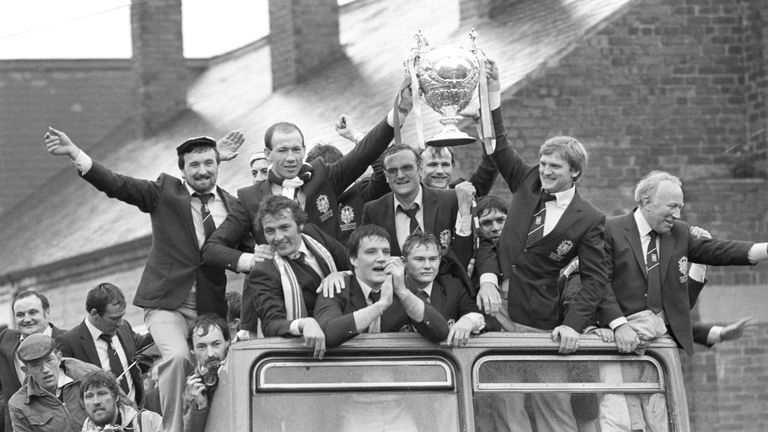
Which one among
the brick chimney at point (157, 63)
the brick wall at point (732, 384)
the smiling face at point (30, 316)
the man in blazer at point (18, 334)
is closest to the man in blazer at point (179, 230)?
the man in blazer at point (18, 334)

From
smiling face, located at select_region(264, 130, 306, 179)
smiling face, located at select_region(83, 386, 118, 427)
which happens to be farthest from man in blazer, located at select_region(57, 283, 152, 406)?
smiling face, located at select_region(264, 130, 306, 179)

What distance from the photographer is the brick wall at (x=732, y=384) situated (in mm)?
17703

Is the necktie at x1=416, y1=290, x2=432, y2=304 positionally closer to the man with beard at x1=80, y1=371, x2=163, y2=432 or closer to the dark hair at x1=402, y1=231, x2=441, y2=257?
the dark hair at x1=402, y1=231, x2=441, y2=257

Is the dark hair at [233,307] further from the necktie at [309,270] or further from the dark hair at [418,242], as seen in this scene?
the dark hair at [418,242]

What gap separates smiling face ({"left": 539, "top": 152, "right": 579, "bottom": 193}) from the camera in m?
8.49

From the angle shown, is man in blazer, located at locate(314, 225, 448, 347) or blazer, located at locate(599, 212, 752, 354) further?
blazer, located at locate(599, 212, 752, 354)

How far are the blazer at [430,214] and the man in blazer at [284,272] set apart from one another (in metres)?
0.47

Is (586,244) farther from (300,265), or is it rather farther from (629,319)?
(300,265)

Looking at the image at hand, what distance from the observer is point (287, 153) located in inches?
354

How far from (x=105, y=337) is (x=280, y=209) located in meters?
2.74

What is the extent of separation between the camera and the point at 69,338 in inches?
424

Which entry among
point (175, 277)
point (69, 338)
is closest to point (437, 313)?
point (175, 277)

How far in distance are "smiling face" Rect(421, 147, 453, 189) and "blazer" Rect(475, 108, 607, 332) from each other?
91 centimetres

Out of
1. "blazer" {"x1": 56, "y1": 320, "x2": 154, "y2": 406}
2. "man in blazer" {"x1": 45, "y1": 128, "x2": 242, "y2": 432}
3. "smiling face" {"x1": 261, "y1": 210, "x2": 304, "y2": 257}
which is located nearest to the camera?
"smiling face" {"x1": 261, "y1": 210, "x2": 304, "y2": 257}
